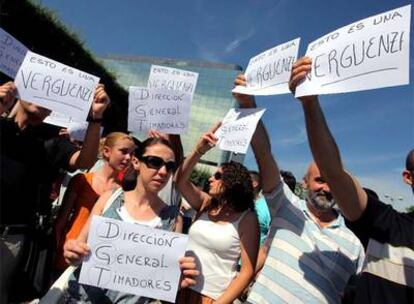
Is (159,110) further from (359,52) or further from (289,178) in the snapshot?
(289,178)

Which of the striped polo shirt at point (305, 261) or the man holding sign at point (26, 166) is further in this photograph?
the man holding sign at point (26, 166)

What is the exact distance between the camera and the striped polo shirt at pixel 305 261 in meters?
2.35

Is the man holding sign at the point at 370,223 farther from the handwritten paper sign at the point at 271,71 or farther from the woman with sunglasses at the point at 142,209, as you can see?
the woman with sunglasses at the point at 142,209

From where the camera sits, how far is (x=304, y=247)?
2.41 metres

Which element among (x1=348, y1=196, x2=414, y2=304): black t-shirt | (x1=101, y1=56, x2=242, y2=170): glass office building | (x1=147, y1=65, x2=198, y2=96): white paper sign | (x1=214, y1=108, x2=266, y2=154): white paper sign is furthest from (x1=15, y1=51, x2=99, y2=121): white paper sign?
(x1=101, y1=56, x2=242, y2=170): glass office building

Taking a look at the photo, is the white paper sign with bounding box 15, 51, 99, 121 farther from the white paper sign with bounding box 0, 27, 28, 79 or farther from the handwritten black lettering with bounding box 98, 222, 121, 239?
the handwritten black lettering with bounding box 98, 222, 121, 239

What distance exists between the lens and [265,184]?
2586 millimetres

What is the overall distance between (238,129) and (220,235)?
73 cm

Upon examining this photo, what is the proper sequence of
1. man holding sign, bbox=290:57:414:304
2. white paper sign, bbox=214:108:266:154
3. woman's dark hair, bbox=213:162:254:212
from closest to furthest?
man holding sign, bbox=290:57:414:304 → white paper sign, bbox=214:108:266:154 → woman's dark hair, bbox=213:162:254:212

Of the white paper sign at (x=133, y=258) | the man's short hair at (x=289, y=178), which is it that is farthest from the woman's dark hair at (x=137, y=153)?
the man's short hair at (x=289, y=178)

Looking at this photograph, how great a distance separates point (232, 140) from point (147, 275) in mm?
1084

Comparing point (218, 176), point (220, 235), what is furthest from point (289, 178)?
point (220, 235)

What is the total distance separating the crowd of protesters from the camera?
199cm

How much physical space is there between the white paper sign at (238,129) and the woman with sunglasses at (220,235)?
0.11 metres
